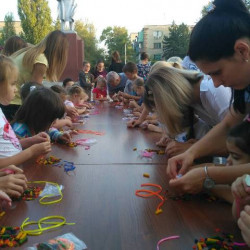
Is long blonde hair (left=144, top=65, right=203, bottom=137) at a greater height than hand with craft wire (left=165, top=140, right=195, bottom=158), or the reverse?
long blonde hair (left=144, top=65, right=203, bottom=137)

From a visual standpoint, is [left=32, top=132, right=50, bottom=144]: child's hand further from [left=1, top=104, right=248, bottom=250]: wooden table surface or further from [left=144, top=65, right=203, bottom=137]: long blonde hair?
[left=144, top=65, right=203, bottom=137]: long blonde hair

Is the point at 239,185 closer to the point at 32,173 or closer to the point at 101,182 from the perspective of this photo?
the point at 101,182

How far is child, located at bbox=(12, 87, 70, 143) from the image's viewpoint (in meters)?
2.12

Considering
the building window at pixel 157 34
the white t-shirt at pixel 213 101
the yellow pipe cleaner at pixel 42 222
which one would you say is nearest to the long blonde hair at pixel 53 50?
the white t-shirt at pixel 213 101

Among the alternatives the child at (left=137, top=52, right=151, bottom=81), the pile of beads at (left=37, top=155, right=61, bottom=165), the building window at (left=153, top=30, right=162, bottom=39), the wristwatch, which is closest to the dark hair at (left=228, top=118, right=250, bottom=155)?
the wristwatch

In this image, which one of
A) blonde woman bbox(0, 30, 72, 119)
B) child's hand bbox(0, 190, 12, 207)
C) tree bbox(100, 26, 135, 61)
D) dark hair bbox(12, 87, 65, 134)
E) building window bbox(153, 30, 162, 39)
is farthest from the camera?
building window bbox(153, 30, 162, 39)

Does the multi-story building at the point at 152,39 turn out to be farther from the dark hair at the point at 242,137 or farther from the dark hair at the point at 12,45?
the dark hair at the point at 242,137

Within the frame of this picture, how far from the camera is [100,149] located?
2.13 m

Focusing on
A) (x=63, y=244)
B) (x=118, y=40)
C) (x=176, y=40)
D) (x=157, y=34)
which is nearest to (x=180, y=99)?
(x=63, y=244)

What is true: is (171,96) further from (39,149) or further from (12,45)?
(12,45)

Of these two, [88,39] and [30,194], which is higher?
[88,39]

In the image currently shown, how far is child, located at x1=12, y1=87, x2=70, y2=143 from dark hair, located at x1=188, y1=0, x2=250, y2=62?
1.12m

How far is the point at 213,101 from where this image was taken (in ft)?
6.48

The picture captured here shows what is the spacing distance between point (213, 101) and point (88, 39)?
4246 cm
